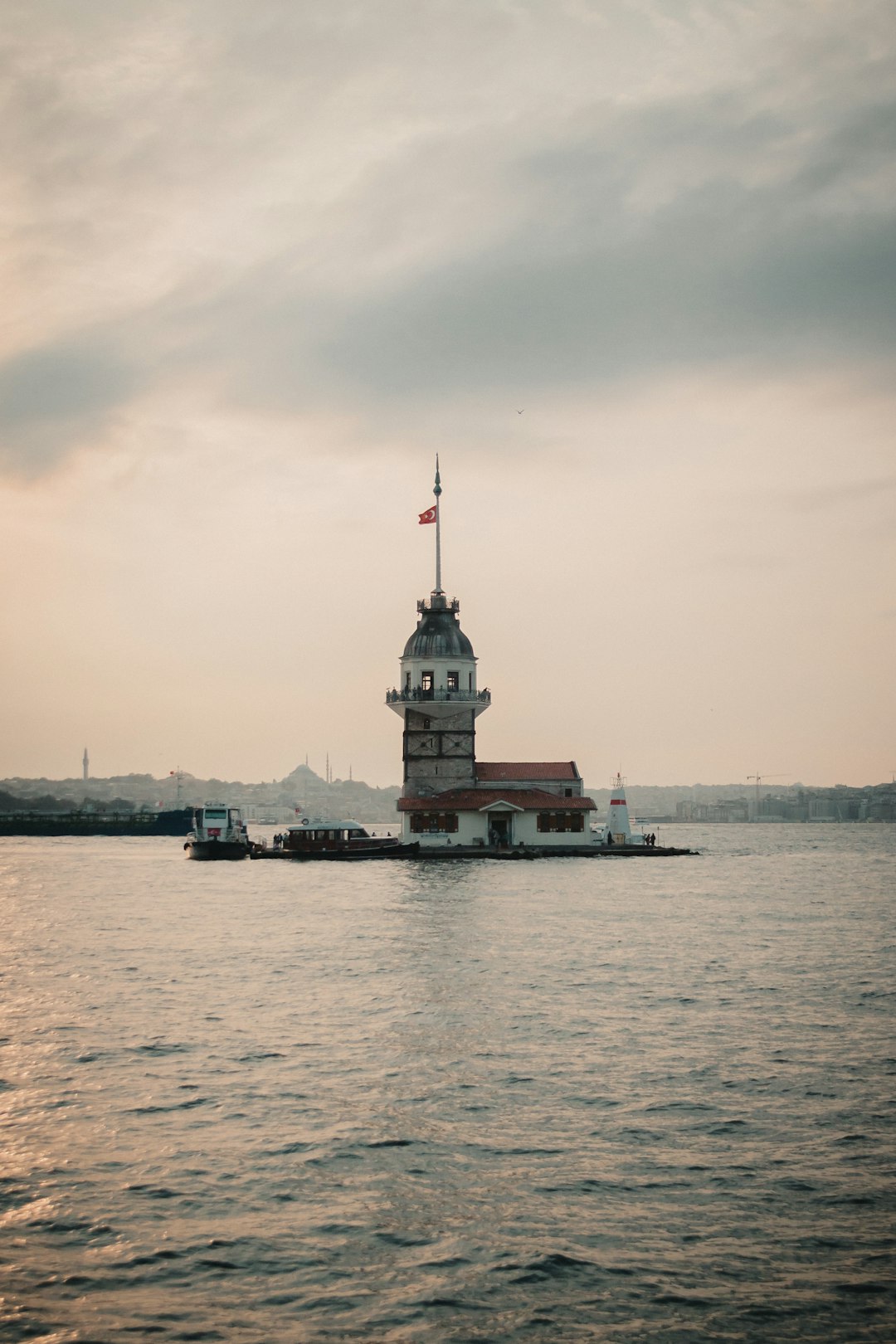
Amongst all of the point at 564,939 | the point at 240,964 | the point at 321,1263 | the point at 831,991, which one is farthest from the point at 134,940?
the point at 321,1263

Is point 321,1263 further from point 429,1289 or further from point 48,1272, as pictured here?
point 48,1272

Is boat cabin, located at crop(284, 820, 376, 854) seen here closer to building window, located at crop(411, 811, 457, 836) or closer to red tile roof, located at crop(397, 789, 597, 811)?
red tile roof, located at crop(397, 789, 597, 811)

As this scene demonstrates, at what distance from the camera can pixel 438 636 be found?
97312 millimetres

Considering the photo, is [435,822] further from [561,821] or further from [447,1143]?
[447,1143]

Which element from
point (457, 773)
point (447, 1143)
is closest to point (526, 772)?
point (457, 773)

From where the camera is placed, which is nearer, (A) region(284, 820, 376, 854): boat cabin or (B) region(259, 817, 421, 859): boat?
(B) region(259, 817, 421, 859): boat

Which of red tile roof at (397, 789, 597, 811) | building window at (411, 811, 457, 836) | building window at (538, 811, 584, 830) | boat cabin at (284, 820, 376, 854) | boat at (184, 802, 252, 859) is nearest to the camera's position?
red tile roof at (397, 789, 597, 811)

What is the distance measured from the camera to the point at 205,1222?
14891mm

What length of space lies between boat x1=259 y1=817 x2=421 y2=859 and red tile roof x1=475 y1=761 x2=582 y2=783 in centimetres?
810

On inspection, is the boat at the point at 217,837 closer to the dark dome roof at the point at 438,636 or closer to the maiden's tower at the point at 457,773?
the maiden's tower at the point at 457,773

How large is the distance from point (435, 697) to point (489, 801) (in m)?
10.0

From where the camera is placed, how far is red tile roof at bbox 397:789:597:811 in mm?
89438

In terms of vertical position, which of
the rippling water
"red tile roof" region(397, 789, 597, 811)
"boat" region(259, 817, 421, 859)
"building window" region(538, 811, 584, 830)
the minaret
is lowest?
the rippling water

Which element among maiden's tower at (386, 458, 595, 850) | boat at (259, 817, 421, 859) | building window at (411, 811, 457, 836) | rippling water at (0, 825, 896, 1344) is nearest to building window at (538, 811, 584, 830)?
maiden's tower at (386, 458, 595, 850)
